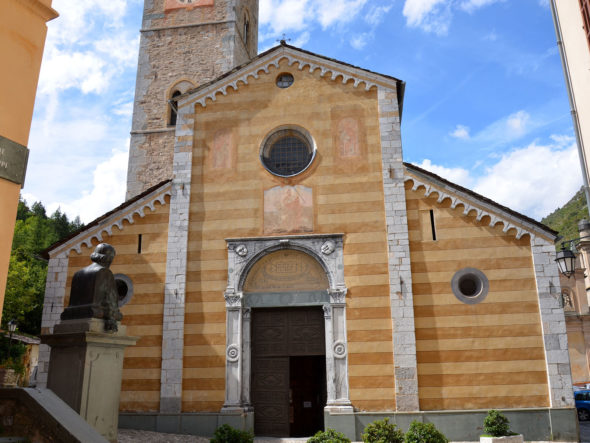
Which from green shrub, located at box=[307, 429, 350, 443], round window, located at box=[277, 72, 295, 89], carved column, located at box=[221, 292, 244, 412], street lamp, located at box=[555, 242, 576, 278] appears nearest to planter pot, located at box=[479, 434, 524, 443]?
street lamp, located at box=[555, 242, 576, 278]

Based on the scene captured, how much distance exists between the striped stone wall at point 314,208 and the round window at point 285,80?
18cm

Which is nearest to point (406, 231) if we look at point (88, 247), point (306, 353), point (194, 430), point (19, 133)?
point (306, 353)

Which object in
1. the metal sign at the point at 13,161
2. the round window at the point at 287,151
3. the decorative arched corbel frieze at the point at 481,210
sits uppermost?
the round window at the point at 287,151

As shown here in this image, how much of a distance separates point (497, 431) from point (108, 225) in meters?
12.5

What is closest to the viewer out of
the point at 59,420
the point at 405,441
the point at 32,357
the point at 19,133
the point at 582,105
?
the point at 19,133

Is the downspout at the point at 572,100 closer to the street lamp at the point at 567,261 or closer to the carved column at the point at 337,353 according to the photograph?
the street lamp at the point at 567,261

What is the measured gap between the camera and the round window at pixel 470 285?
46.3 ft

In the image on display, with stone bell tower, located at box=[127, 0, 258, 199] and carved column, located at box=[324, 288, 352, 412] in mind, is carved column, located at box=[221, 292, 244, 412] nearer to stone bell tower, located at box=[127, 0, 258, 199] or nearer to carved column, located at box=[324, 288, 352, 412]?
carved column, located at box=[324, 288, 352, 412]

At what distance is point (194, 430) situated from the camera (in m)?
14.0

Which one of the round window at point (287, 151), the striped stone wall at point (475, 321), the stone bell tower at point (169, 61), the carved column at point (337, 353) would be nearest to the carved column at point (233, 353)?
the carved column at point (337, 353)

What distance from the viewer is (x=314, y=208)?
15.4m

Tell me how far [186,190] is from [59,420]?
33.9 feet

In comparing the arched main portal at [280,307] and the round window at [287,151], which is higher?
the round window at [287,151]

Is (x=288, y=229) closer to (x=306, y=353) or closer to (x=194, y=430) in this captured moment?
(x=306, y=353)
